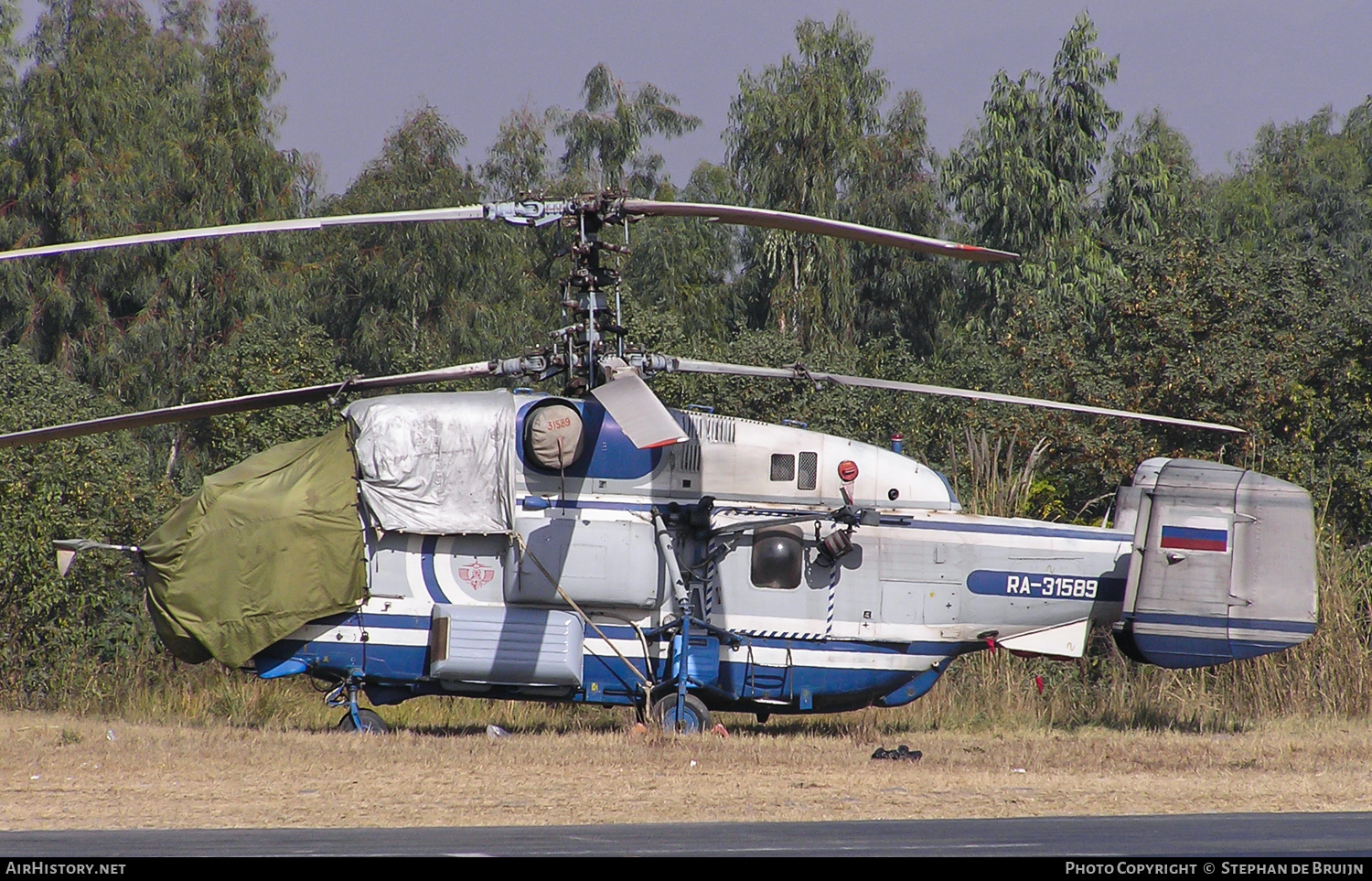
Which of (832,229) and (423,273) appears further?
(423,273)

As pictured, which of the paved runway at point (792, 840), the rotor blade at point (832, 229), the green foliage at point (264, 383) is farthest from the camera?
the green foliage at point (264, 383)

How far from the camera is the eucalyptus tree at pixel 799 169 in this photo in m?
38.4

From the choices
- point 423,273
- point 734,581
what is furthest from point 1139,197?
point 734,581

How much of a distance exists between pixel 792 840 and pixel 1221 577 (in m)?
6.82

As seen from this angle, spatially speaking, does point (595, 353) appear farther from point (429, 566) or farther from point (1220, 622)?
point (1220, 622)

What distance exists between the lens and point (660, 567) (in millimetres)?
12844

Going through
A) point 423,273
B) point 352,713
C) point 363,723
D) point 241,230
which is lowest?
point 363,723

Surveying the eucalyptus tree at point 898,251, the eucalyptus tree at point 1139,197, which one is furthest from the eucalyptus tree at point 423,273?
the eucalyptus tree at point 1139,197

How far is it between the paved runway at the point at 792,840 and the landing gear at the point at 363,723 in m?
4.89

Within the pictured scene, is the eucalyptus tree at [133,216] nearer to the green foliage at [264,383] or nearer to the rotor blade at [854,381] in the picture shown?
the green foliage at [264,383]

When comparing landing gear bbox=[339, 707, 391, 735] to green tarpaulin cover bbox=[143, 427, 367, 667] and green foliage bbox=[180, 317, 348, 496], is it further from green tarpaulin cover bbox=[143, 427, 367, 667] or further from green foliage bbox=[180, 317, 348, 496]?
green foliage bbox=[180, 317, 348, 496]

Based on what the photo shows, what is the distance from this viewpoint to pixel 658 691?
42.6 feet

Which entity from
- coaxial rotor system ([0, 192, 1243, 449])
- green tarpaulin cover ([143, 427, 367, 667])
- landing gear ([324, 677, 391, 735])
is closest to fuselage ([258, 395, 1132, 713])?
landing gear ([324, 677, 391, 735])

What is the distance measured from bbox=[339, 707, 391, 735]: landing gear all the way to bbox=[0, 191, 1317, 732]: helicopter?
0.05 meters
